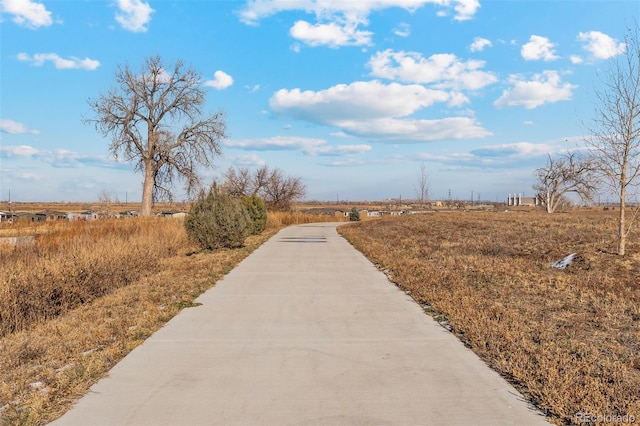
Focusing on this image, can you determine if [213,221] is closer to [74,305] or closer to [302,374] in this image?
[74,305]

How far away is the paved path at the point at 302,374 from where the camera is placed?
12.3ft

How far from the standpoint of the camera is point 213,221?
17.7m

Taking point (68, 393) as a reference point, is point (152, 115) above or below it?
above

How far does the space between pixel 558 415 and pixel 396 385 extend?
4.56 feet

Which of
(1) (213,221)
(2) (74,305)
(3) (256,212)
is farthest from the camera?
(3) (256,212)

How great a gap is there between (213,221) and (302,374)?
13.6m

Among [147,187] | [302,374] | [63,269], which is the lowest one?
[302,374]

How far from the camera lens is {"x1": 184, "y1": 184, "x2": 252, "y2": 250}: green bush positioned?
1767 cm

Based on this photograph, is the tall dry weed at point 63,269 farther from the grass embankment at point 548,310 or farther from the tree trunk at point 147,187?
the tree trunk at point 147,187

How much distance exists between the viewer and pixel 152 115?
34.1 metres

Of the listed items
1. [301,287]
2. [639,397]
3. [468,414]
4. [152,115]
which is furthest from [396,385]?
[152,115]

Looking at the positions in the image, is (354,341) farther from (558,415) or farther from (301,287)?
(301,287)

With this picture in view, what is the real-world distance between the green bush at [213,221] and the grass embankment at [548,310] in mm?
5999

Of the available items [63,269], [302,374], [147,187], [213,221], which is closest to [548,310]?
[302,374]
